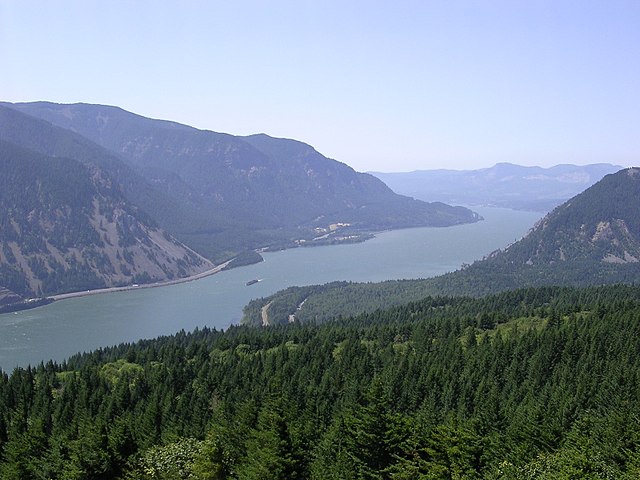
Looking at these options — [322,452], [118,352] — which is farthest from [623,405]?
[118,352]

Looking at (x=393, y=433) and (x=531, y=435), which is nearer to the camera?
(x=393, y=433)

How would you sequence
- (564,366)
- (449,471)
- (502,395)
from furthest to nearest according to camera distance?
(564,366), (502,395), (449,471)

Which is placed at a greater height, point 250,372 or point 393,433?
point 393,433

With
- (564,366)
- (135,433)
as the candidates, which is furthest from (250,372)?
(564,366)

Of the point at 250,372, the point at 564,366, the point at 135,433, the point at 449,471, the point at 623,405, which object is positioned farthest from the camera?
the point at 250,372

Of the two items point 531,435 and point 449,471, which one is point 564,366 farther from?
point 449,471

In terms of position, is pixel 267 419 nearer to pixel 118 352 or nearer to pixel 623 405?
pixel 623 405
